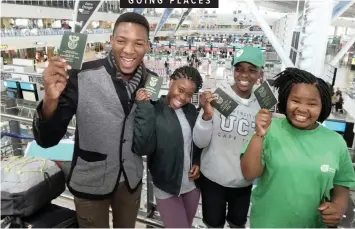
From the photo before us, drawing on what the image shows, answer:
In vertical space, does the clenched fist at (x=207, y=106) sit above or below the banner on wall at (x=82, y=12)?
below

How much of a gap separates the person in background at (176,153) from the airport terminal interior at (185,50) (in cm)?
18

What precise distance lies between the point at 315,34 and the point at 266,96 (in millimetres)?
1528

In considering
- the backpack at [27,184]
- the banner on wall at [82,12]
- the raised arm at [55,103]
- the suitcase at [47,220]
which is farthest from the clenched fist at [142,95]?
the banner on wall at [82,12]

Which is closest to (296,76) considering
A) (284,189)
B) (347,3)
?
(284,189)

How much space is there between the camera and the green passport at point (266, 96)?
157 centimetres

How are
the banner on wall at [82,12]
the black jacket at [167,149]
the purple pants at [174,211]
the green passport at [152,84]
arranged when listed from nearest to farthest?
the green passport at [152,84] → the black jacket at [167,149] → the purple pants at [174,211] → the banner on wall at [82,12]

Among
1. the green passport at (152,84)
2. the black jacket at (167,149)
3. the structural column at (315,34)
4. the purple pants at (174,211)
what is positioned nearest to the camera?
the green passport at (152,84)

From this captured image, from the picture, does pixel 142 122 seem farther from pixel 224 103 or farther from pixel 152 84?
pixel 224 103

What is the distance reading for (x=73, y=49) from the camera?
1561mm

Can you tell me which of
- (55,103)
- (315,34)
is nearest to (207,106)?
(55,103)

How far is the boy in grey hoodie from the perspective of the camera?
1.89 metres

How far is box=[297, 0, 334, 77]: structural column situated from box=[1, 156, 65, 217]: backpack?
234cm

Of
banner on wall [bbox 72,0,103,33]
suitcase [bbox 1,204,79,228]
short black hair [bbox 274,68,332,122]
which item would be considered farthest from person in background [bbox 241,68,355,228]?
banner on wall [bbox 72,0,103,33]

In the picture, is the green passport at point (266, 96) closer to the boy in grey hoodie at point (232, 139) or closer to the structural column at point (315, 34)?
the boy in grey hoodie at point (232, 139)
